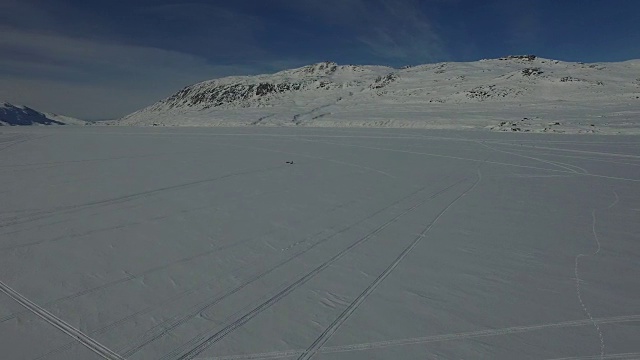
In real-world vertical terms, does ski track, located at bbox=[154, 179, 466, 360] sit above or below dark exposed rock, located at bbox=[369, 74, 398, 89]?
below

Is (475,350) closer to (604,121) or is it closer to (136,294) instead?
(136,294)

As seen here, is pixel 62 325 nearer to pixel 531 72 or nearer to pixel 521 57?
pixel 531 72

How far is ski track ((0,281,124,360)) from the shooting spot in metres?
3.33

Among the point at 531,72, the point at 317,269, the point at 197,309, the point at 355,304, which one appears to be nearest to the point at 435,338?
the point at 355,304

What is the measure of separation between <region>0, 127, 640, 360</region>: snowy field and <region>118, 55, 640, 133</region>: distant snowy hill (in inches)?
1116

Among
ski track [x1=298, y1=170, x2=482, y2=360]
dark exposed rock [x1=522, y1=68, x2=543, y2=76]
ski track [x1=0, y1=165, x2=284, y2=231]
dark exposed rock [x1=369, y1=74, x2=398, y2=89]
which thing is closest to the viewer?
ski track [x1=298, y1=170, x2=482, y2=360]

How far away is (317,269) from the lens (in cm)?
516

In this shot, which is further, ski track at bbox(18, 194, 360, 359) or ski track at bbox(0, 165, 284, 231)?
ski track at bbox(0, 165, 284, 231)

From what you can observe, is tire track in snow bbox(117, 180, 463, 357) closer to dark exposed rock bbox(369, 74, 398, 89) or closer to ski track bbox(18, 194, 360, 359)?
ski track bbox(18, 194, 360, 359)

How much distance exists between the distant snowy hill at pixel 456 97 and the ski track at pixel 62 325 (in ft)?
116

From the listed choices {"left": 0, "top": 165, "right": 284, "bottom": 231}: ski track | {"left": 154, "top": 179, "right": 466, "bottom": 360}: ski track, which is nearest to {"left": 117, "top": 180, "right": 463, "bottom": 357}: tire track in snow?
{"left": 154, "top": 179, "right": 466, "bottom": 360}: ski track

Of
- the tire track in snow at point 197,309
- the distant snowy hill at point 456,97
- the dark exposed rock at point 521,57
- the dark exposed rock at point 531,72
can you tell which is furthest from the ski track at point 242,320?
the dark exposed rock at point 521,57

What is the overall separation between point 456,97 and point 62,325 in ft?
245

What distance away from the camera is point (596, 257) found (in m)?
5.70
